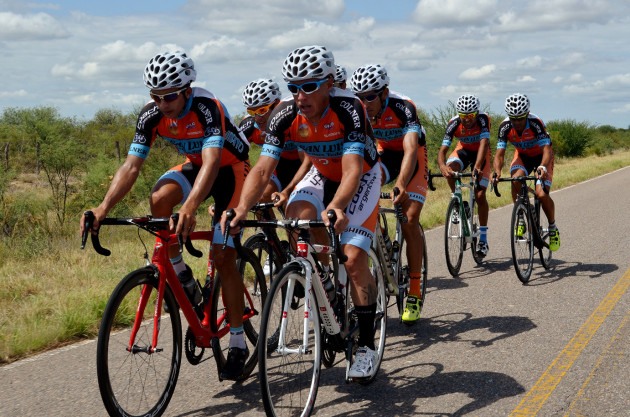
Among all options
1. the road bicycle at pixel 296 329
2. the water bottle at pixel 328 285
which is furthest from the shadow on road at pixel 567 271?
the road bicycle at pixel 296 329

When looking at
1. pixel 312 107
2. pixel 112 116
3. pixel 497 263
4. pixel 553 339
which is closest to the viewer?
pixel 312 107

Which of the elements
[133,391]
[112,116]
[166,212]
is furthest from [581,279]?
[112,116]

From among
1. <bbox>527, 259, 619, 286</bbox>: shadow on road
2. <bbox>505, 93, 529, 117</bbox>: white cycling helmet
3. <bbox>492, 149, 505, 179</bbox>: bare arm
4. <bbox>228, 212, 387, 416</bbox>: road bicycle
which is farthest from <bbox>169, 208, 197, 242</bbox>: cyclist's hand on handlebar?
<bbox>505, 93, 529, 117</bbox>: white cycling helmet

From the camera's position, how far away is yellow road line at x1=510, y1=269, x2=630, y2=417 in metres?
4.30

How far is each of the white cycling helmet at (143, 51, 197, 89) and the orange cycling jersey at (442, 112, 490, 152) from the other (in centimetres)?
570

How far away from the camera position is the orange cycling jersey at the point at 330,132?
179 inches

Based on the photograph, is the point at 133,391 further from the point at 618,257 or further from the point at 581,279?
the point at 618,257

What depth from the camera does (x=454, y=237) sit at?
28.9 feet

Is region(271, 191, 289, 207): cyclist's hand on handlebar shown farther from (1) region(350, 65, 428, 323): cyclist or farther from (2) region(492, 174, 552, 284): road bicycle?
(2) region(492, 174, 552, 284): road bicycle

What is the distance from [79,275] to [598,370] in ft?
19.9

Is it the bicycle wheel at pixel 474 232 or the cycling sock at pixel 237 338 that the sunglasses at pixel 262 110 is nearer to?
the cycling sock at pixel 237 338

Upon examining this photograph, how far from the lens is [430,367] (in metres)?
5.18

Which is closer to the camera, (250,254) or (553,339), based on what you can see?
(250,254)

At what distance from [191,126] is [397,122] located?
2555mm
